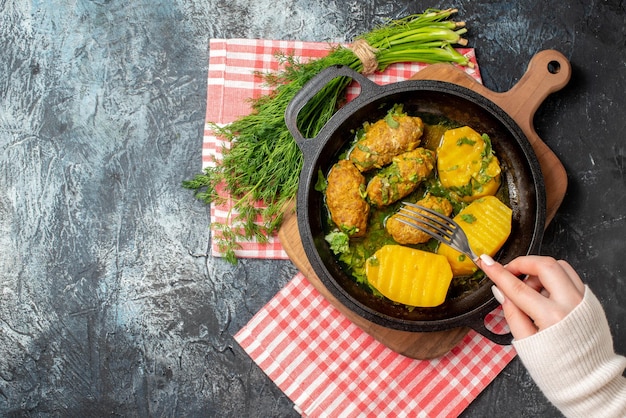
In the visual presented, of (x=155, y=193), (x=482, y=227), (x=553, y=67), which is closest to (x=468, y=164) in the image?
(x=482, y=227)

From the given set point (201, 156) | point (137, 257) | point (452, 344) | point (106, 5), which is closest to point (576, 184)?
point (452, 344)

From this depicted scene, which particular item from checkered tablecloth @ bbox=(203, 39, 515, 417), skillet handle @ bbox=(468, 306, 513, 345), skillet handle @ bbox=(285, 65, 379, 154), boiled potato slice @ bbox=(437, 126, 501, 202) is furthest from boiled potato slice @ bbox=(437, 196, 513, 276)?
skillet handle @ bbox=(285, 65, 379, 154)

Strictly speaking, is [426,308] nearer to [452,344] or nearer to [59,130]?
[452,344]

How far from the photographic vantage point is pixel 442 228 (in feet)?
8.67

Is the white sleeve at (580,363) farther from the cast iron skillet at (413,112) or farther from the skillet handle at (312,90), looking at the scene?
the skillet handle at (312,90)

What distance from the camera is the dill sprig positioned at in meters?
2.90

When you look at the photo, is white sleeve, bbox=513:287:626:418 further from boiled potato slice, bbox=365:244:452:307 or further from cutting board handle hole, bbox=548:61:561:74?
cutting board handle hole, bbox=548:61:561:74

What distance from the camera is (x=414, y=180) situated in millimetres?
2758

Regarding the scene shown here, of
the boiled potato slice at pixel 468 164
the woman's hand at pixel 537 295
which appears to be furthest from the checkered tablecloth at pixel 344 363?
the woman's hand at pixel 537 295

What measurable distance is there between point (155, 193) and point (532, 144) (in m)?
2.09

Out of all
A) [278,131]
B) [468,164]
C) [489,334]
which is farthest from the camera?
[278,131]

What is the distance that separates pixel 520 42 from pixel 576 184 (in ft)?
2.89

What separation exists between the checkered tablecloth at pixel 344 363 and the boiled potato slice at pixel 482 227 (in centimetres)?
48

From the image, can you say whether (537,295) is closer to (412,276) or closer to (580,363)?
(580,363)
